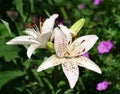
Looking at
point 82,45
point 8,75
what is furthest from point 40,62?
point 82,45

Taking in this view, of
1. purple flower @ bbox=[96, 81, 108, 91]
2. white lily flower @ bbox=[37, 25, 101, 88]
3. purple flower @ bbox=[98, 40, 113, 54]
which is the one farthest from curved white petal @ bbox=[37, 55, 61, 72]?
purple flower @ bbox=[98, 40, 113, 54]

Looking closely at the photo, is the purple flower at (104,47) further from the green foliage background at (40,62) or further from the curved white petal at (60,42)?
the curved white petal at (60,42)

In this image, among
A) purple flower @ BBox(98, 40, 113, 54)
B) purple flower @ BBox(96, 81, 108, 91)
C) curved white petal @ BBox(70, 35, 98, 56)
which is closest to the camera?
curved white petal @ BBox(70, 35, 98, 56)

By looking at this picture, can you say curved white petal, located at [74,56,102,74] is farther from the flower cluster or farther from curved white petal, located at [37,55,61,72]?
curved white petal, located at [37,55,61,72]

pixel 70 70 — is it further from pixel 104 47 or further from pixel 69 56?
pixel 104 47

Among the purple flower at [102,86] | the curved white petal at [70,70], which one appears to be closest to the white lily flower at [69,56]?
the curved white petal at [70,70]

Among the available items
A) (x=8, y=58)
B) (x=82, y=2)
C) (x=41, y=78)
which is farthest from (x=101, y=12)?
(x=8, y=58)

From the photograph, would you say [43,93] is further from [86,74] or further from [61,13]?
[61,13]
